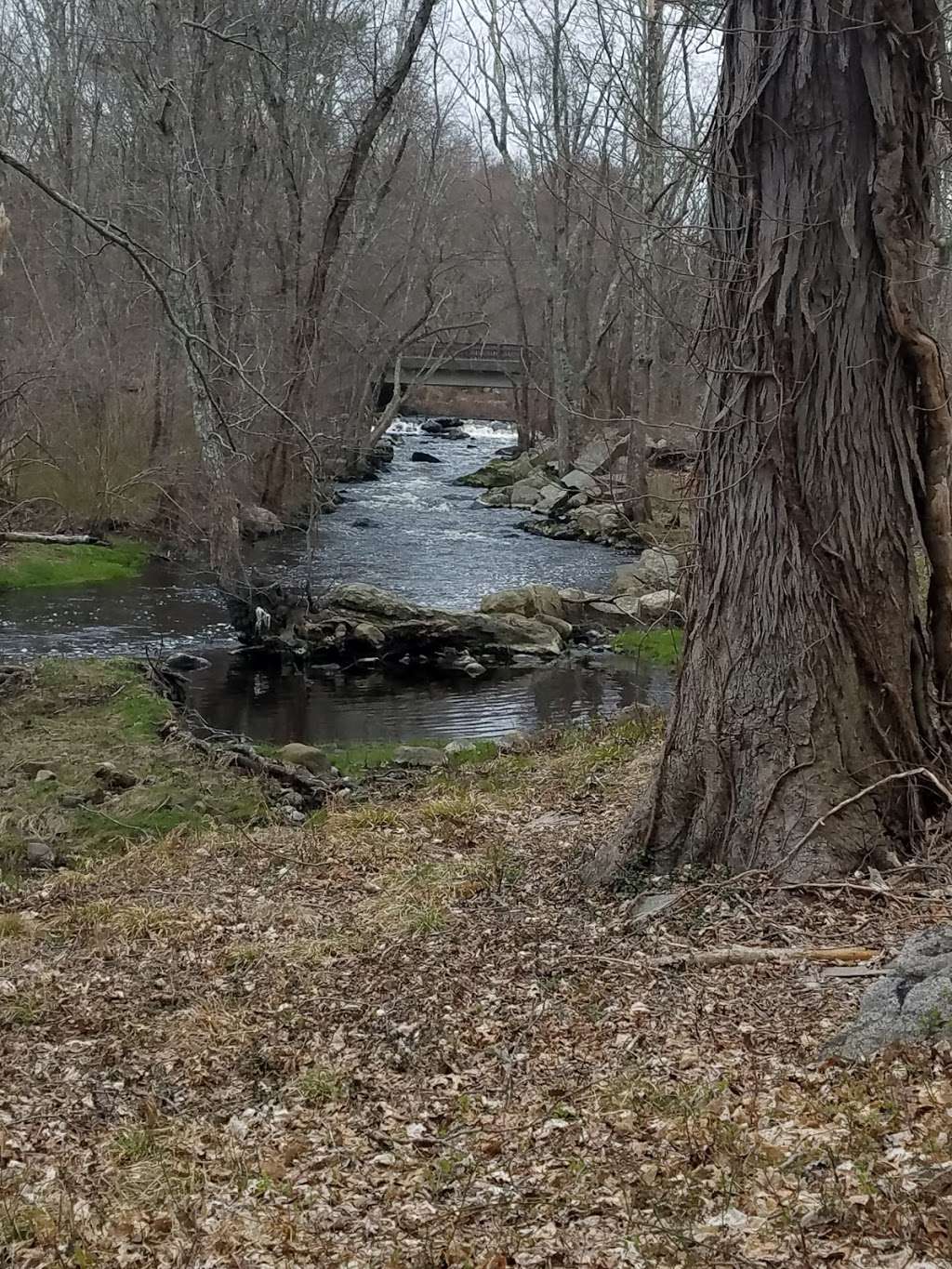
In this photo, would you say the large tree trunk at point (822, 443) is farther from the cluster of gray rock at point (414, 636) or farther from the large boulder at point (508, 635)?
the large boulder at point (508, 635)

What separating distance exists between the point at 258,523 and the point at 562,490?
847 cm

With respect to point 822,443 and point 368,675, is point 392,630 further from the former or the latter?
point 822,443

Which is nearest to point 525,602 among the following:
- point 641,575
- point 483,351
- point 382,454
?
point 641,575

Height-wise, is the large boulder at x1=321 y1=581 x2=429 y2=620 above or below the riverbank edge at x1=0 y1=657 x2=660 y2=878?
above

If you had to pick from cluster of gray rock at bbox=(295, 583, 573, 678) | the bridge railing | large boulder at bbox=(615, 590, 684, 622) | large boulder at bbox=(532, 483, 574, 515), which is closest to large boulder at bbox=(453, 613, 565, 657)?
cluster of gray rock at bbox=(295, 583, 573, 678)

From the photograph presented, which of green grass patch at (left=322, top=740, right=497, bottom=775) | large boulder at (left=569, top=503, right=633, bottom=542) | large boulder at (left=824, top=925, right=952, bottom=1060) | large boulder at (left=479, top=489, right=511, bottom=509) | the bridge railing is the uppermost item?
the bridge railing

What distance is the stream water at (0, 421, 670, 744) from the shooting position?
12656 mm

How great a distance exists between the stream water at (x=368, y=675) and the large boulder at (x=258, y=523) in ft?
1.10

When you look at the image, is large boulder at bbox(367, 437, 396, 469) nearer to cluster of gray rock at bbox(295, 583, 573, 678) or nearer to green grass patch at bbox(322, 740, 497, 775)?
cluster of gray rock at bbox(295, 583, 573, 678)

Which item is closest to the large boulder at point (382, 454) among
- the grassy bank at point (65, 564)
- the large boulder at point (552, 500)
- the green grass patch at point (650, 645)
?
the large boulder at point (552, 500)

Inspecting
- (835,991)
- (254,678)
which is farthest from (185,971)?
(254,678)

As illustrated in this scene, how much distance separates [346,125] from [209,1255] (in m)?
24.4

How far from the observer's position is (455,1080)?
157 inches

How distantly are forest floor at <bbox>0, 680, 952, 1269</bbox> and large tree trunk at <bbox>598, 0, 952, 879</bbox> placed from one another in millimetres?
487
